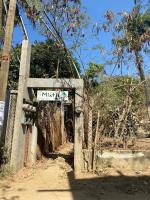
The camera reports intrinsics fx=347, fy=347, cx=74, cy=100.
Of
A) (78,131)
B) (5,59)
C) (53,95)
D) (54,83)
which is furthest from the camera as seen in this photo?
(53,95)

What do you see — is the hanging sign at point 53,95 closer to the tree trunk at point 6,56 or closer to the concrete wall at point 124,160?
the tree trunk at point 6,56

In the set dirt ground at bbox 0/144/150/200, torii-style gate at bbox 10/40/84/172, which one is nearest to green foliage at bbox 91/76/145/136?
torii-style gate at bbox 10/40/84/172

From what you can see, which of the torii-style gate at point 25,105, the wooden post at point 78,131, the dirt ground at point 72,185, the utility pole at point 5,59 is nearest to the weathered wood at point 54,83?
the torii-style gate at point 25,105

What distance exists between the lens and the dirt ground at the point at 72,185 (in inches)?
301

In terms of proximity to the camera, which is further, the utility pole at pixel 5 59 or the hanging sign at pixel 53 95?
the hanging sign at pixel 53 95

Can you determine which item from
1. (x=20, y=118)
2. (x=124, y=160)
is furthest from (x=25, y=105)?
(x=124, y=160)

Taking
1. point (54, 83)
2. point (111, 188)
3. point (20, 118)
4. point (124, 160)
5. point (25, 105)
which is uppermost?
point (54, 83)

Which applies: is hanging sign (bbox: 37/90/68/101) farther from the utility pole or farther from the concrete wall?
the concrete wall

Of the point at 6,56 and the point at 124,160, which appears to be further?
the point at 124,160

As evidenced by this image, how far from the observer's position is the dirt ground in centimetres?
766

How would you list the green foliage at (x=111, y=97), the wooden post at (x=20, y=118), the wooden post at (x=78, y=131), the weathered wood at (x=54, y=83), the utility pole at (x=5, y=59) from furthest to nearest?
the green foliage at (x=111, y=97), the weathered wood at (x=54, y=83), the wooden post at (x=78, y=131), the wooden post at (x=20, y=118), the utility pole at (x=5, y=59)

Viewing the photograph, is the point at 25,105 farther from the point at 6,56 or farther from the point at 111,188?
the point at 111,188

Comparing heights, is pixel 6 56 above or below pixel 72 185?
above

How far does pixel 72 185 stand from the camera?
8688 mm
